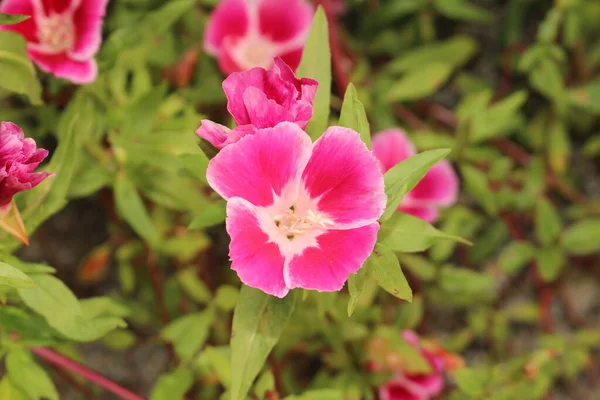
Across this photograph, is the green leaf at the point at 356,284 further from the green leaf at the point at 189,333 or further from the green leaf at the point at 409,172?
the green leaf at the point at 189,333

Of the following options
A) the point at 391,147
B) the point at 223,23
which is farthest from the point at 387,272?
the point at 223,23

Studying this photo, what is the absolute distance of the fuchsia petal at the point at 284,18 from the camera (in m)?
1.70

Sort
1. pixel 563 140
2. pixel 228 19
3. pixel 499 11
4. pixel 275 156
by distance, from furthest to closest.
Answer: pixel 499 11, pixel 563 140, pixel 228 19, pixel 275 156

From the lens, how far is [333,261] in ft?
3.20

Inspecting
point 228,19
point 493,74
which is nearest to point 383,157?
point 228,19

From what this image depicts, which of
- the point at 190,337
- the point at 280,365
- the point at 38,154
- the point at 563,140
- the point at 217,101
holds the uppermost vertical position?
the point at 38,154

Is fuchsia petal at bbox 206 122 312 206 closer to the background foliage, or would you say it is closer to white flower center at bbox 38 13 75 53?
the background foliage

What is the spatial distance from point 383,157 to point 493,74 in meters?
→ 0.80

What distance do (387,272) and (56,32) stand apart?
2.58ft

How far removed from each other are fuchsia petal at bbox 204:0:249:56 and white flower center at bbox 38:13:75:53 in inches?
14.8

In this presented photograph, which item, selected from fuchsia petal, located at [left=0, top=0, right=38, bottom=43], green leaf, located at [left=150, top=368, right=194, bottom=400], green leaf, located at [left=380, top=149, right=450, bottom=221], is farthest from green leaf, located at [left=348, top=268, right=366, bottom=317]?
fuchsia petal, located at [left=0, top=0, right=38, bottom=43]

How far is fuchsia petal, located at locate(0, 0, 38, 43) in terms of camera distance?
126cm

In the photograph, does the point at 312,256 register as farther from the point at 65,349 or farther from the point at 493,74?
the point at 493,74

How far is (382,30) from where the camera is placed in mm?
2107
